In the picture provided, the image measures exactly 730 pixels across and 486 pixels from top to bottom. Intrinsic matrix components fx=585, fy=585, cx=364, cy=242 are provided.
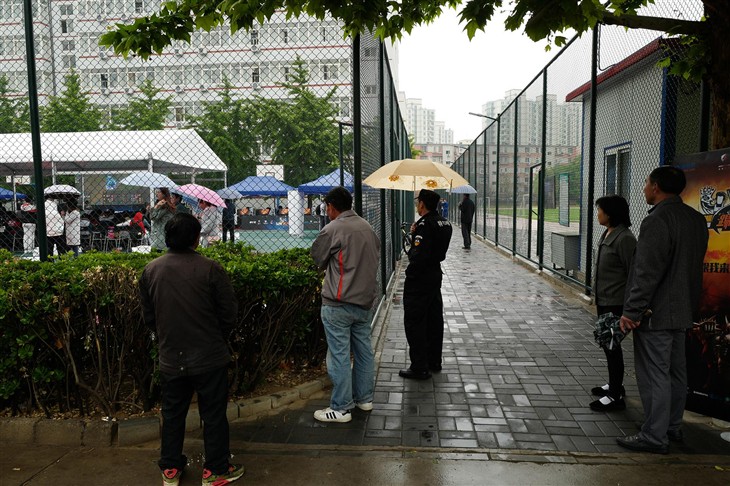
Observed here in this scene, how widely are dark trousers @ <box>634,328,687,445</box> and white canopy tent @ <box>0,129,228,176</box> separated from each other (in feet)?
33.7

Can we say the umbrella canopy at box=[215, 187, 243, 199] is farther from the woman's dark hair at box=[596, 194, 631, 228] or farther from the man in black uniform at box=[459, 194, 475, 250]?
the woman's dark hair at box=[596, 194, 631, 228]

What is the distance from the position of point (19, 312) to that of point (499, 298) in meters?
7.56

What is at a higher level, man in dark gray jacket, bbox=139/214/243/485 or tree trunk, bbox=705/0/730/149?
tree trunk, bbox=705/0/730/149

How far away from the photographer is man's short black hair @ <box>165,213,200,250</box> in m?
3.37

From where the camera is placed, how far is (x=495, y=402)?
16.1ft

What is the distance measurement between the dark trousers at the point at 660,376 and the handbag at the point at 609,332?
17 cm

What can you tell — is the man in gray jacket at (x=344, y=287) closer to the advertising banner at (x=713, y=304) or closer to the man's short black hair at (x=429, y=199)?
the man's short black hair at (x=429, y=199)

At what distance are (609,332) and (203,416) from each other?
113 inches

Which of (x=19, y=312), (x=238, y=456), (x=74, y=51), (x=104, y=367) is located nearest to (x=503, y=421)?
(x=238, y=456)

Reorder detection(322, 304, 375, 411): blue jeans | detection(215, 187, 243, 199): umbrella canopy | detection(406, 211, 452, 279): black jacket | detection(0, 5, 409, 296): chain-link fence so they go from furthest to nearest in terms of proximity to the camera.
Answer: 1. detection(215, 187, 243, 199): umbrella canopy
2. detection(0, 5, 409, 296): chain-link fence
3. detection(406, 211, 452, 279): black jacket
4. detection(322, 304, 375, 411): blue jeans

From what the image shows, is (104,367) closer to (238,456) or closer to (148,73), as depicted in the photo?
(238,456)

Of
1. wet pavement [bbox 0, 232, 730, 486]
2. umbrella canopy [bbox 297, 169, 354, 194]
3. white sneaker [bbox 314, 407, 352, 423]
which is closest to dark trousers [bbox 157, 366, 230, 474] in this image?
wet pavement [bbox 0, 232, 730, 486]

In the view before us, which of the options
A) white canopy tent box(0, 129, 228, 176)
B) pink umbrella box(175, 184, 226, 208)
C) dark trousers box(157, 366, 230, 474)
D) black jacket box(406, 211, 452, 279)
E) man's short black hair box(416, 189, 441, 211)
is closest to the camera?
Answer: dark trousers box(157, 366, 230, 474)

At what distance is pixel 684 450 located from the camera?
399 centimetres
